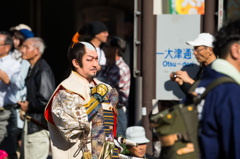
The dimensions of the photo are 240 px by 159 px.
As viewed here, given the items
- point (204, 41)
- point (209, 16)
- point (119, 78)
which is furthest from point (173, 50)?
point (119, 78)

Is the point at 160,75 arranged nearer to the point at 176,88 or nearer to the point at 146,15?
the point at 176,88

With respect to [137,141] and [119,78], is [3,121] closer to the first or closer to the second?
[119,78]

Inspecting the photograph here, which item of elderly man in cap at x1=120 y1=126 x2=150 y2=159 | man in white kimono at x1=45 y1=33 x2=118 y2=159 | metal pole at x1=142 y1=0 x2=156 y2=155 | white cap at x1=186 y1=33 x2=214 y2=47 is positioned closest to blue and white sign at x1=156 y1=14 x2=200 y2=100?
metal pole at x1=142 y1=0 x2=156 y2=155

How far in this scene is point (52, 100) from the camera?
426 cm

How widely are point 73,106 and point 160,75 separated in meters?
2.14

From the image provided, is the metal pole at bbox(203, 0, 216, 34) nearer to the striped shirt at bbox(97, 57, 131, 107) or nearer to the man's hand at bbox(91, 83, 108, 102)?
the striped shirt at bbox(97, 57, 131, 107)

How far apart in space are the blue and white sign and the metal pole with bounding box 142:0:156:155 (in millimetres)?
63

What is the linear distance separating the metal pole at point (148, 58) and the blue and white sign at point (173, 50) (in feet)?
0.21

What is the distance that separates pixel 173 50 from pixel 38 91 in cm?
177

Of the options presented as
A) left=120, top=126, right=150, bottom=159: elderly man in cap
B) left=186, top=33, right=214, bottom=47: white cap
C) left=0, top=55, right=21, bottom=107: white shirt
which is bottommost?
left=120, top=126, right=150, bottom=159: elderly man in cap

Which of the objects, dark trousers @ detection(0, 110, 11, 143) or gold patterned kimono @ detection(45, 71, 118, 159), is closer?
gold patterned kimono @ detection(45, 71, 118, 159)

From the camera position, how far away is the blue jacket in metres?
2.66

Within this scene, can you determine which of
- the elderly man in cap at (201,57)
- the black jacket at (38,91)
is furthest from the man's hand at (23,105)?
the elderly man in cap at (201,57)

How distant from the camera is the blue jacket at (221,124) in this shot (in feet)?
8.74
